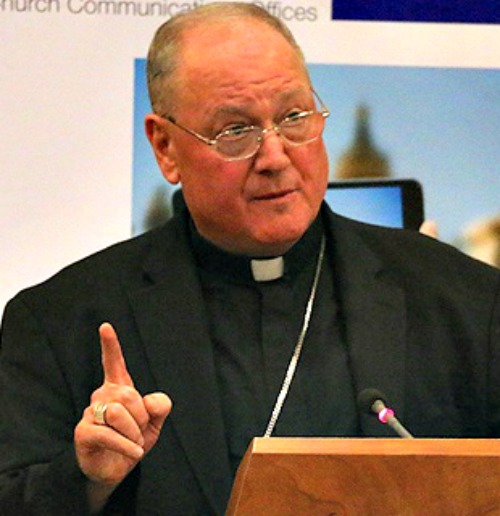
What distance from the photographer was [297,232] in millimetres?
2664

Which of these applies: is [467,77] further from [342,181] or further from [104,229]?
[104,229]

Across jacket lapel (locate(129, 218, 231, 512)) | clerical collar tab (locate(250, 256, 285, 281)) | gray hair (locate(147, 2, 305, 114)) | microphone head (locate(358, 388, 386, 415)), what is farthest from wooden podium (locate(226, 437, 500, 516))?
gray hair (locate(147, 2, 305, 114))

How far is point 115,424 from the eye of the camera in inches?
81.0

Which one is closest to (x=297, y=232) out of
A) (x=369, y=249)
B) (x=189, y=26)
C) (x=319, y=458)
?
(x=369, y=249)

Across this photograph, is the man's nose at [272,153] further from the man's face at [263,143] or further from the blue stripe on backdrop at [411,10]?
the blue stripe on backdrop at [411,10]

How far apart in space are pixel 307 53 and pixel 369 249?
36.7 inches

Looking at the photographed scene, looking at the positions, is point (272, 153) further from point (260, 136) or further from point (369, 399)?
point (369, 399)

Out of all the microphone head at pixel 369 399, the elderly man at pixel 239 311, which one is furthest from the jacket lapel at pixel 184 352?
the microphone head at pixel 369 399

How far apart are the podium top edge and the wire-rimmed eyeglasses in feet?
3.47

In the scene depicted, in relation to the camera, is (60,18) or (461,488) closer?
(461,488)

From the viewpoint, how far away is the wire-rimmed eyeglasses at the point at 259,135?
266cm

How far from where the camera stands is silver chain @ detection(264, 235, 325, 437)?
2.69 metres

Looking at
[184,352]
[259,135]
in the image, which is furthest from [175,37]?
[184,352]

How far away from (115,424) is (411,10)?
2.01m
